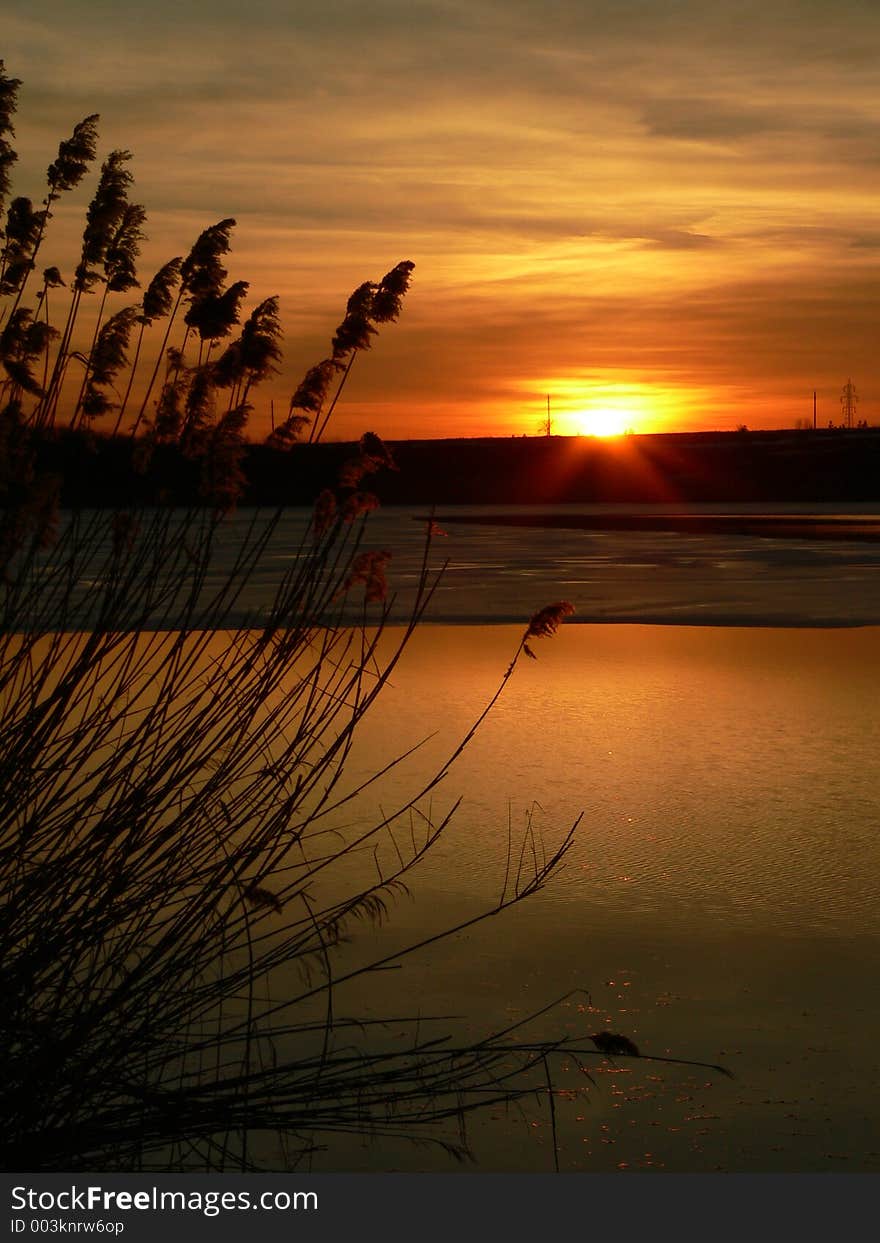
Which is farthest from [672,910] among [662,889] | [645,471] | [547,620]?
[645,471]

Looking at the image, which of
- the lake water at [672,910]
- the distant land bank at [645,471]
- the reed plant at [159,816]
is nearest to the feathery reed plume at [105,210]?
the reed plant at [159,816]

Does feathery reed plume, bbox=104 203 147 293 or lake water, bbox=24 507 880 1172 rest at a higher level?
feathery reed plume, bbox=104 203 147 293

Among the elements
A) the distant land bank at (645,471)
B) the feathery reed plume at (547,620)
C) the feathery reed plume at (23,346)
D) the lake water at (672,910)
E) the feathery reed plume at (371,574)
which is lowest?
the lake water at (672,910)

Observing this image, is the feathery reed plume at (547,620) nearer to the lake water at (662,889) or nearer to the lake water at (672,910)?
the lake water at (662,889)

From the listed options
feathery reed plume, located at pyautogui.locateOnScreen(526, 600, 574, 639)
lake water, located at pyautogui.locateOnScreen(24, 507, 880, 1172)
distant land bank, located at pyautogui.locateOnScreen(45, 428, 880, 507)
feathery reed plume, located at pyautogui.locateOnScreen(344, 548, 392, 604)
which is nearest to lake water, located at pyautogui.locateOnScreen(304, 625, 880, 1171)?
lake water, located at pyautogui.locateOnScreen(24, 507, 880, 1172)

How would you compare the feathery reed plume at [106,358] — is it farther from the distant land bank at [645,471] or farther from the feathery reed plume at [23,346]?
the distant land bank at [645,471]

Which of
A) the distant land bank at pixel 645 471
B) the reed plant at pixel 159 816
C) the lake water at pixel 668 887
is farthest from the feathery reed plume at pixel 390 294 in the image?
the distant land bank at pixel 645 471

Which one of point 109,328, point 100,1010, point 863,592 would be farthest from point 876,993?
point 863,592

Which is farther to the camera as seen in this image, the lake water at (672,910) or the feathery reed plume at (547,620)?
the feathery reed plume at (547,620)

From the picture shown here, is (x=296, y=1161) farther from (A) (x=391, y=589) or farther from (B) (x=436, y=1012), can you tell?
(A) (x=391, y=589)

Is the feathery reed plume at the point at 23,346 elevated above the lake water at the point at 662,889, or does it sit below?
above

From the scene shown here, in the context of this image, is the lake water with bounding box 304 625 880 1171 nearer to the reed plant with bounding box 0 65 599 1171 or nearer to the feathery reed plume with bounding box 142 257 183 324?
the reed plant with bounding box 0 65 599 1171

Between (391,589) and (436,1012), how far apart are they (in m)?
12.3

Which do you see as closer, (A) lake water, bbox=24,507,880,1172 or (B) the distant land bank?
(A) lake water, bbox=24,507,880,1172
